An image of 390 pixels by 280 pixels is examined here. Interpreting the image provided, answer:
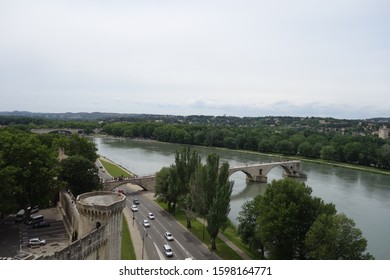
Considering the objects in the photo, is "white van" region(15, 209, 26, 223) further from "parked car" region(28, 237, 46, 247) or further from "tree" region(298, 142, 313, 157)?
"tree" region(298, 142, 313, 157)

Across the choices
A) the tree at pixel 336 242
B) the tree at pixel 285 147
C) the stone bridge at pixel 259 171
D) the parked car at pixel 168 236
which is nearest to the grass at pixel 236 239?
the parked car at pixel 168 236

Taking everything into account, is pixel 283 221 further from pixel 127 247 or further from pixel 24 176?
pixel 24 176

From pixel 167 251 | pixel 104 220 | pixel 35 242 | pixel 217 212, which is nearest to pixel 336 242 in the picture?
pixel 217 212

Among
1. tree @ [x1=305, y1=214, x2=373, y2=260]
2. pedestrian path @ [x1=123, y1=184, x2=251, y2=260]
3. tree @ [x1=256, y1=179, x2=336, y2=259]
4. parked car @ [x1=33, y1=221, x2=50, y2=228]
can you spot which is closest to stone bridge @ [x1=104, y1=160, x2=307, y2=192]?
pedestrian path @ [x1=123, y1=184, x2=251, y2=260]

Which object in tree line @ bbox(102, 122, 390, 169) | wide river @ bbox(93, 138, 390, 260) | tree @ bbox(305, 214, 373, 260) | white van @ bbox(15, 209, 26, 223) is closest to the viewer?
tree @ bbox(305, 214, 373, 260)

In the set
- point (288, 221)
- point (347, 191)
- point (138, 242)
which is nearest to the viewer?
point (288, 221)

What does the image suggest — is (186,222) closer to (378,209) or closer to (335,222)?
(335,222)
